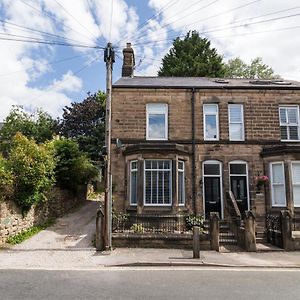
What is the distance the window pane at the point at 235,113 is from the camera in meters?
18.8

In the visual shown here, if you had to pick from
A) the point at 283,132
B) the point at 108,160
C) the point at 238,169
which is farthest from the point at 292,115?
the point at 108,160

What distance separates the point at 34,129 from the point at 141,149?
823 inches

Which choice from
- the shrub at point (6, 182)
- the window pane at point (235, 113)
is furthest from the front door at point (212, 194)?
the shrub at point (6, 182)

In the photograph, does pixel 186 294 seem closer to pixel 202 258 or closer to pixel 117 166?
pixel 202 258

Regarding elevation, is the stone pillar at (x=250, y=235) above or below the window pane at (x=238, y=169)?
below

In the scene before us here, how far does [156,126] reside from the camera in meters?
18.7

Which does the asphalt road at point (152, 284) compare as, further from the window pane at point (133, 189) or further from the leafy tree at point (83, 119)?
the leafy tree at point (83, 119)

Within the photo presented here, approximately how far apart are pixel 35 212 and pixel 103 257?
7.08 meters

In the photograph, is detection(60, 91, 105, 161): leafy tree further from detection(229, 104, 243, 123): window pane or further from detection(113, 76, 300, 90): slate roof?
detection(229, 104, 243, 123): window pane

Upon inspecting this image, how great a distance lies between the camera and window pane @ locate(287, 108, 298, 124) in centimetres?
1881

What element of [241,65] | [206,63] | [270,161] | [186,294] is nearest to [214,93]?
[270,161]

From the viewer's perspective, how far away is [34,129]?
3416 cm

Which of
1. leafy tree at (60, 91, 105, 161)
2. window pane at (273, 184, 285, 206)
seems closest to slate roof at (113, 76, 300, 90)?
window pane at (273, 184, 285, 206)

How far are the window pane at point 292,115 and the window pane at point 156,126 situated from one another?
7292 millimetres
